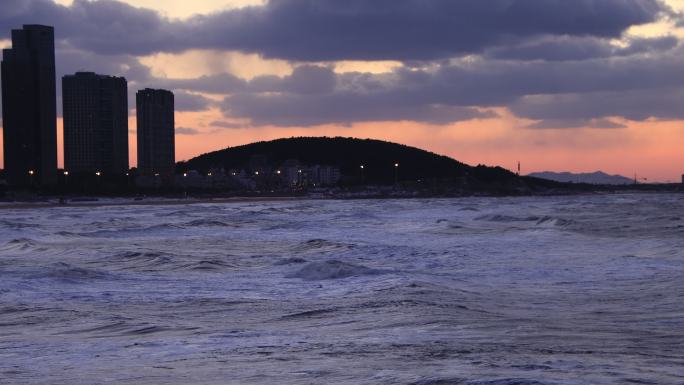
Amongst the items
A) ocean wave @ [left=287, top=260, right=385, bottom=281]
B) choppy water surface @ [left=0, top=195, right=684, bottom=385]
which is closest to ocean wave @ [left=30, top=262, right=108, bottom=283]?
choppy water surface @ [left=0, top=195, right=684, bottom=385]

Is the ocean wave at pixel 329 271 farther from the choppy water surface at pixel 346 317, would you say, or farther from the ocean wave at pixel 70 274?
the ocean wave at pixel 70 274

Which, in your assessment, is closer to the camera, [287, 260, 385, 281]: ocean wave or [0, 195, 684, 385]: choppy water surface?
[0, 195, 684, 385]: choppy water surface

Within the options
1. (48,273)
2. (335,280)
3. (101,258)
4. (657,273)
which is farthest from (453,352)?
(101,258)

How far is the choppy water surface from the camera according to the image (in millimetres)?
9117

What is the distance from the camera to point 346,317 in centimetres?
1316

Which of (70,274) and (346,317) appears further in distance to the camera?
(70,274)

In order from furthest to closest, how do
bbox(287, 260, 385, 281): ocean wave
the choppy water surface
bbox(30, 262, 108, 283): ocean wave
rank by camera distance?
1. bbox(287, 260, 385, 281): ocean wave
2. bbox(30, 262, 108, 283): ocean wave
3. the choppy water surface

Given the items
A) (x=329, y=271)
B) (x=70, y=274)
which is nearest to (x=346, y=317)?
(x=329, y=271)

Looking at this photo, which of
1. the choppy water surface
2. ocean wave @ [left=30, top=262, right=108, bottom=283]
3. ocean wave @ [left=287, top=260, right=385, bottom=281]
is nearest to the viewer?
the choppy water surface

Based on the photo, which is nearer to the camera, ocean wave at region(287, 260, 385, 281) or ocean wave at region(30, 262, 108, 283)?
ocean wave at region(30, 262, 108, 283)

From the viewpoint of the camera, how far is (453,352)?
9.95 metres

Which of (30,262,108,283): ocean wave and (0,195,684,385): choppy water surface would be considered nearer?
(0,195,684,385): choppy water surface

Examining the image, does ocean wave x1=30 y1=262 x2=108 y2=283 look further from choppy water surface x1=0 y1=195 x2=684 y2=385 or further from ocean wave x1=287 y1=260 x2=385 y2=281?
ocean wave x1=287 y1=260 x2=385 y2=281

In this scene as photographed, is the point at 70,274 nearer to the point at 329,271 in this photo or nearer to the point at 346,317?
the point at 329,271
